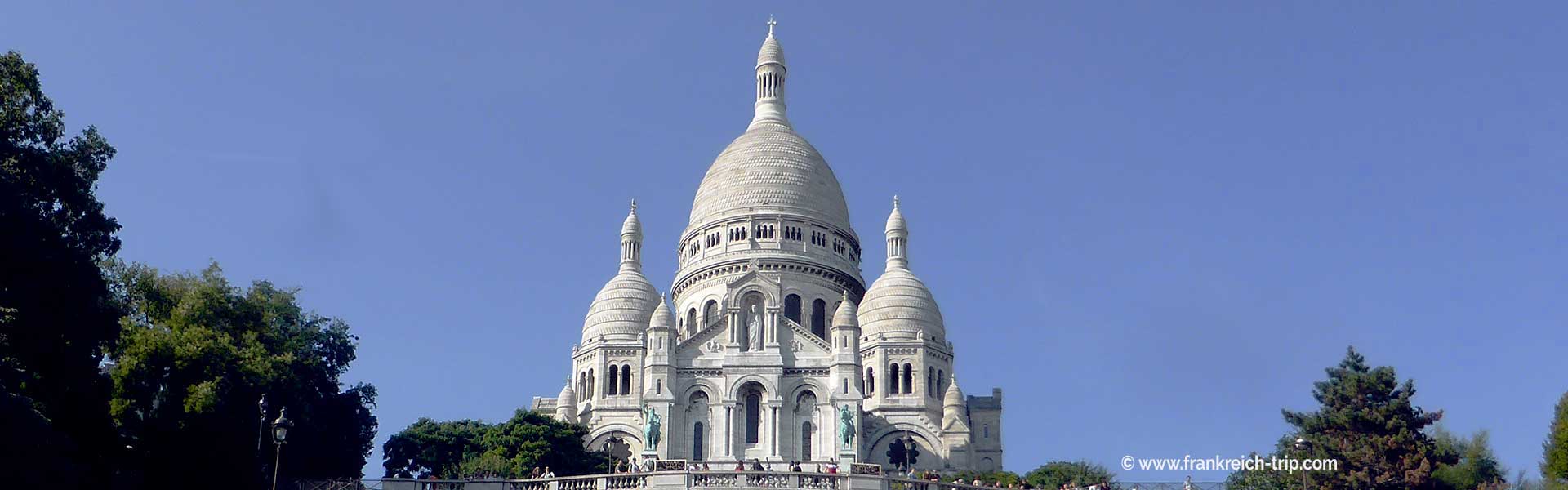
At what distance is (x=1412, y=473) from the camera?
1950 inches

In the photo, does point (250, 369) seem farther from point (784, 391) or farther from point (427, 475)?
point (784, 391)

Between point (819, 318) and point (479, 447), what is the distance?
30852 mm

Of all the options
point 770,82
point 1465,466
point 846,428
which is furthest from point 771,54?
point 1465,466

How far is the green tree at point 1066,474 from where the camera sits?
61312 millimetres

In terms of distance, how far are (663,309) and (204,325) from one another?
133ft

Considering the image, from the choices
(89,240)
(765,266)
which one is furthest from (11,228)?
(765,266)

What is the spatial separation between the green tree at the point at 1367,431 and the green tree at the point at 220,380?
2763 cm

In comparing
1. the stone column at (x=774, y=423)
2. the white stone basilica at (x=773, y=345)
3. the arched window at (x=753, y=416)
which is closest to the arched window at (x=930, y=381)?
the white stone basilica at (x=773, y=345)

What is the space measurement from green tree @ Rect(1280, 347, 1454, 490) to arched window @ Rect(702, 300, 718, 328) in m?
45.6

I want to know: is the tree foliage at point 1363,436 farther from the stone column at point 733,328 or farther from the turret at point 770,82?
the turret at point 770,82

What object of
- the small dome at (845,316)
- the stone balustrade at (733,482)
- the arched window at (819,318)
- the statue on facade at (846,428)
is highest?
the arched window at (819,318)

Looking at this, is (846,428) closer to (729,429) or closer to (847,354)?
(729,429)

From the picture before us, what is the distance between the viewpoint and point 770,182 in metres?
101

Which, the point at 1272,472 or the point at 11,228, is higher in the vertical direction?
the point at 11,228
